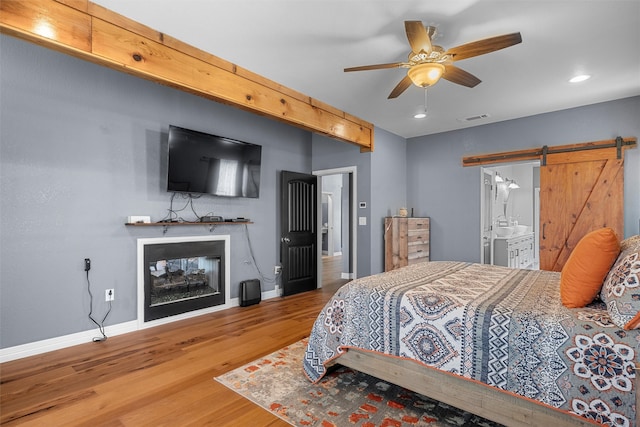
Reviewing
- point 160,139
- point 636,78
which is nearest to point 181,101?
point 160,139

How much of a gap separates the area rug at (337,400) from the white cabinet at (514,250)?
4.28m

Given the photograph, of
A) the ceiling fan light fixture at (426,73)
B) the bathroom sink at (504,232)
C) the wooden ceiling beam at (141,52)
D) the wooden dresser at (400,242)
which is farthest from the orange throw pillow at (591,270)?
the bathroom sink at (504,232)

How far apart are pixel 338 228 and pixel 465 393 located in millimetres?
8337

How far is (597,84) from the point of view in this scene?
11.3 ft

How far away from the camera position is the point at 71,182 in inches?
115

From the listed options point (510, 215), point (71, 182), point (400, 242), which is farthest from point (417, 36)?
point (510, 215)

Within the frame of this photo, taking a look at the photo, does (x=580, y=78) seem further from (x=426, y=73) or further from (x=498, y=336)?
(x=498, y=336)

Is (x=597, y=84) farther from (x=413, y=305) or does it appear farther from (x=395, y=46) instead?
(x=413, y=305)

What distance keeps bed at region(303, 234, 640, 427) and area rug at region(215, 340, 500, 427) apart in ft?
0.50

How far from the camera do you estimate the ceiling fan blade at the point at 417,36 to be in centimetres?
198

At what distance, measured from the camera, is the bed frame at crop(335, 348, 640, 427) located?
1479 mm

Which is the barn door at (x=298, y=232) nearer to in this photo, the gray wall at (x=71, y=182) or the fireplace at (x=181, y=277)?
the fireplace at (x=181, y=277)

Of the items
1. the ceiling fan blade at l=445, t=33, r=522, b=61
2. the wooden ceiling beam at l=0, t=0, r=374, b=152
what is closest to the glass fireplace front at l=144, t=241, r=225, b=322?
the wooden ceiling beam at l=0, t=0, r=374, b=152

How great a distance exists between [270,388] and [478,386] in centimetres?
131
